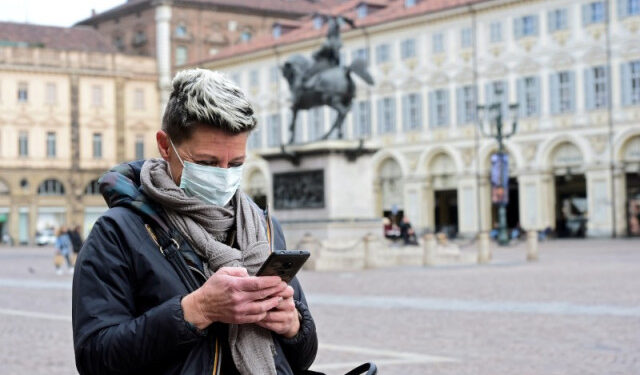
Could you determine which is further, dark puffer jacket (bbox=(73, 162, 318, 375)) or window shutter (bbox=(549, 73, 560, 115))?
window shutter (bbox=(549, 73, 560, 115))

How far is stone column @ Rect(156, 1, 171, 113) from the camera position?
82688 mm

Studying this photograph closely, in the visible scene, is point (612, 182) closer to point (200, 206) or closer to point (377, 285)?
point (377, 285)

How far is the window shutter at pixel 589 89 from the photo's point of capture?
5462 cm

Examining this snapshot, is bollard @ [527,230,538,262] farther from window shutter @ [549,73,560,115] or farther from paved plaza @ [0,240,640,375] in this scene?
window shutter @ [549,73,560,115]

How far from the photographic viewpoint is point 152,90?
275ft

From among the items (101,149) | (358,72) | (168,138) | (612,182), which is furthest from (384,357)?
(101,149)

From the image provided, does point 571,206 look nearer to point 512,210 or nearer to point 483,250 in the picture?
point 512,210

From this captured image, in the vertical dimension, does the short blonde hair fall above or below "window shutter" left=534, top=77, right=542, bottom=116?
below

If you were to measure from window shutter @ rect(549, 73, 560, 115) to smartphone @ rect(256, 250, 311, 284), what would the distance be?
54.3 m

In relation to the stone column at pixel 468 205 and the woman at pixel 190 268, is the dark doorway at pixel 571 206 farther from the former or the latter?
the woman at pixel 190 268

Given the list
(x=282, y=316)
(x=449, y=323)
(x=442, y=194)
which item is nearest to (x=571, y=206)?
(x=442, y=194)

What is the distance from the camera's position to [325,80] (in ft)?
102

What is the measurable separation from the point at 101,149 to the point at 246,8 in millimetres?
14662

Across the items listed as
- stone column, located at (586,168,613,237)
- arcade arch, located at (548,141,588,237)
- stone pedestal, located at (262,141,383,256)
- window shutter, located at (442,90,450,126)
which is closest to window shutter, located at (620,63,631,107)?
stone column, located at (586,168,613,237)
